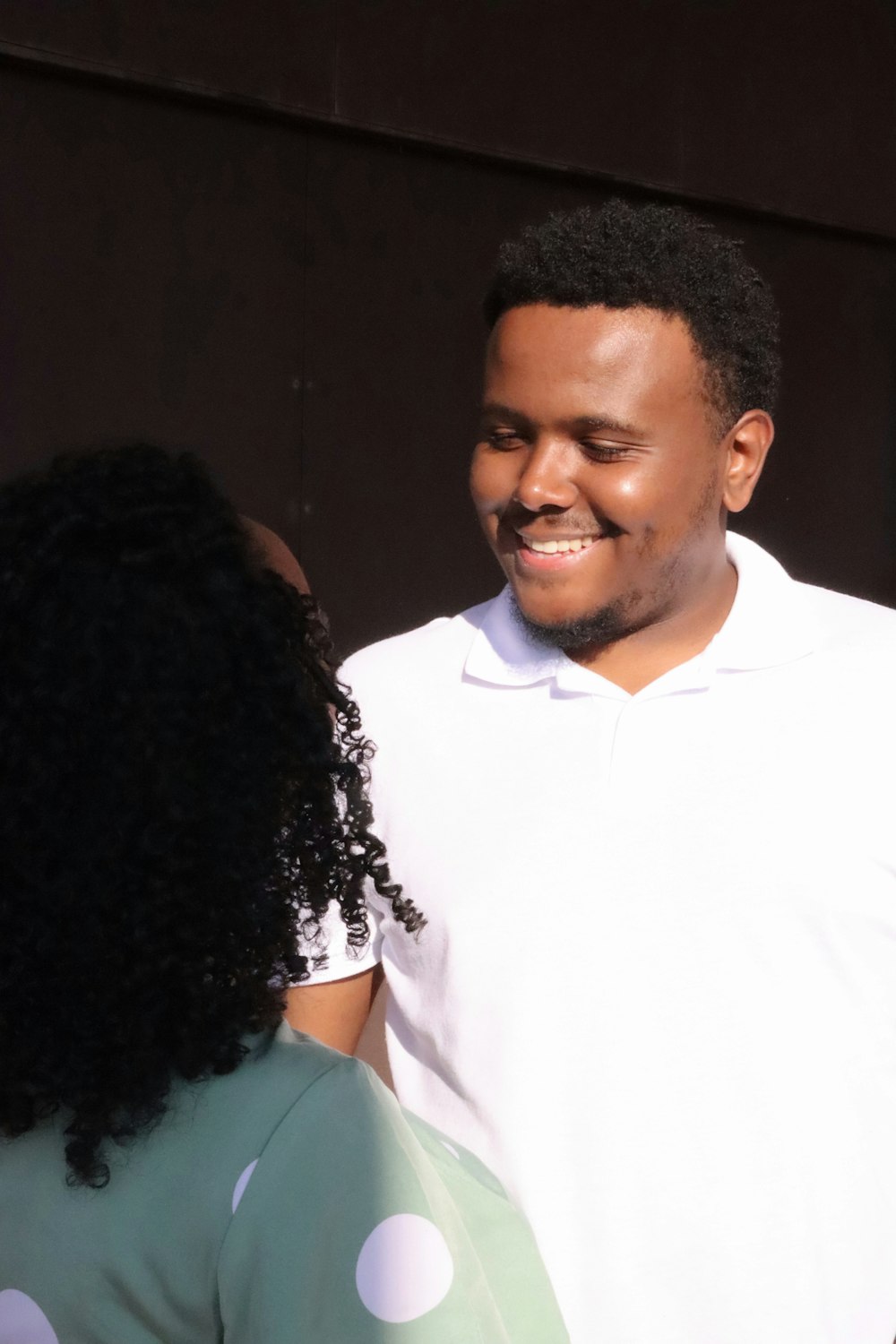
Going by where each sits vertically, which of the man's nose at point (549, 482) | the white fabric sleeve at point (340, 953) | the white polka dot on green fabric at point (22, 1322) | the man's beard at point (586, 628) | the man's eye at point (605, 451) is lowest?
the white fabric sleeve at point (340, 953)

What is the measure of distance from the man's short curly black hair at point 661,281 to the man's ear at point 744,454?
0.02 meters

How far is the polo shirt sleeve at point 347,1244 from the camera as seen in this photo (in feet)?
3.34

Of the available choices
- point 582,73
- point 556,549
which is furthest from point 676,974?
point 582,73

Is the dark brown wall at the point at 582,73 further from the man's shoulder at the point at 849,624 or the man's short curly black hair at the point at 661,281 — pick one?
the man's shoulder at the point at 849,624

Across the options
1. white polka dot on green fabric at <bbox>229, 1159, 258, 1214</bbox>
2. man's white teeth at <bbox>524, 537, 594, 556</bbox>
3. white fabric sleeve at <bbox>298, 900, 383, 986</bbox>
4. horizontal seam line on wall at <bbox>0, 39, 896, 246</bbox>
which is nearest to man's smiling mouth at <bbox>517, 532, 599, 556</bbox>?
man's white teeth at <bbox>524, 537, 594, 556</bbox>

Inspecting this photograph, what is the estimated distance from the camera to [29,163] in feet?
15.3

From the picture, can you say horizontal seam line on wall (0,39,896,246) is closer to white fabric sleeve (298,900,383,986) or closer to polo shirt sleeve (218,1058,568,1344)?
white fabric sleeve (298,900,383,986)

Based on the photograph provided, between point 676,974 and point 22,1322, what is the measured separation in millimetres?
832

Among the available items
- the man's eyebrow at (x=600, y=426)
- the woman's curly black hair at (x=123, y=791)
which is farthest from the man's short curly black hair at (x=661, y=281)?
the woman's curly black hair at (x=123, y=791)

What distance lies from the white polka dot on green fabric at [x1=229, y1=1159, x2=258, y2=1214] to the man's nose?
971 millimetres

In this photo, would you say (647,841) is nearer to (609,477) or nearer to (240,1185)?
(609,477)

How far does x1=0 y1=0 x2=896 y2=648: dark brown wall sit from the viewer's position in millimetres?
4711

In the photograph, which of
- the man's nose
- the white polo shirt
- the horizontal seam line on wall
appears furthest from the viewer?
the horizontal seam line on wall

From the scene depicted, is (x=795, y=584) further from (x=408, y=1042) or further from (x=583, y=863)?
(x=408, y=1042)
